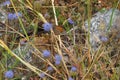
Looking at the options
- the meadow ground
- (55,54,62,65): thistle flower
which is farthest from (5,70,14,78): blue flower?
(55,54,62,65): thistle flower

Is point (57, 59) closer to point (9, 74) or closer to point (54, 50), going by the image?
point (54, 50)

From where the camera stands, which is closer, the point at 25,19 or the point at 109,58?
the point at 109,58

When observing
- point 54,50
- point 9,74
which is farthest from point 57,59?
point 9,74

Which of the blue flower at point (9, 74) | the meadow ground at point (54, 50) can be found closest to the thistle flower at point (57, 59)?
the meadow ground at point (54, 50)

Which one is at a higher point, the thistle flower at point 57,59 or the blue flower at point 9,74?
the thistle flower at point 57,59

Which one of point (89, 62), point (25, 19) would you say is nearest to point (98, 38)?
point (89, 62)

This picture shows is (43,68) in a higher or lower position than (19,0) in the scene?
lower

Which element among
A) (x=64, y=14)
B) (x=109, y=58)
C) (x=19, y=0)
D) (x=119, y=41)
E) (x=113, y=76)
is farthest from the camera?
(x=64, y=14)

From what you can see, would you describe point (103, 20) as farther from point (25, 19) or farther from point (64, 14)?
point (25, 19)

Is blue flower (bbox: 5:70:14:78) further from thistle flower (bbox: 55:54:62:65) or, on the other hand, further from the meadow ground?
thistle flower (bbox: 55:54:62:65)

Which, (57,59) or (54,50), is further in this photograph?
(54,50)

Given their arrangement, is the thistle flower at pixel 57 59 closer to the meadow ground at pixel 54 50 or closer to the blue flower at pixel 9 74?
the meadow ground at pixel 54 50
